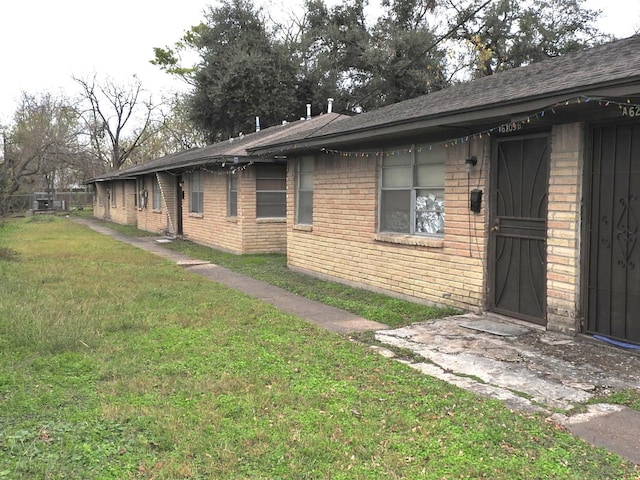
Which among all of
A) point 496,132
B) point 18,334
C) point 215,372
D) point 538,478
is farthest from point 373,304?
point 538,478

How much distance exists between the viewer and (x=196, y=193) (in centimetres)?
1858

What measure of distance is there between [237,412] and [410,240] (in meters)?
4.85

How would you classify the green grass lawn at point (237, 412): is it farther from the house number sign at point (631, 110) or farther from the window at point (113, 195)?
the window at point (113, 195)

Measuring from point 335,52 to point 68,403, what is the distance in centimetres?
2787

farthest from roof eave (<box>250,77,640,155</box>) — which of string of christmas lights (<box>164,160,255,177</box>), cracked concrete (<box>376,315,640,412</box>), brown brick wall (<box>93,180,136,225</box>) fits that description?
brown brick wall (<box>93,180,136,225</box>)

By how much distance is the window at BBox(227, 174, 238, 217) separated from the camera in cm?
1530

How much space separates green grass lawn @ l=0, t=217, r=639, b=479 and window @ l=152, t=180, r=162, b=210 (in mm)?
16216

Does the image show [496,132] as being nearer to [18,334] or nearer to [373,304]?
[373,304]

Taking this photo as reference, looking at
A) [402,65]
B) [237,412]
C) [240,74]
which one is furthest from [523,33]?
[237,412]

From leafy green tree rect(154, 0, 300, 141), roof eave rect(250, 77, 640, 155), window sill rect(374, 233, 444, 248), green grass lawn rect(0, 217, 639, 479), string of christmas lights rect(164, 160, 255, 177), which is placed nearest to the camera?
green grass lawn rect(0, 217, 639, 479)

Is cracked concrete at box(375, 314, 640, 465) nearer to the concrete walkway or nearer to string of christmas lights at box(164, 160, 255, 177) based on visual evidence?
the concrete walkway

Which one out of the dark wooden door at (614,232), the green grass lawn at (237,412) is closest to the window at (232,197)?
the green grass lawn at (237,412)

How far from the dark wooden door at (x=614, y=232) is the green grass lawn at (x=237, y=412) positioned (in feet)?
7.41

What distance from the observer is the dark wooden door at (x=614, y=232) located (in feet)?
18.0
